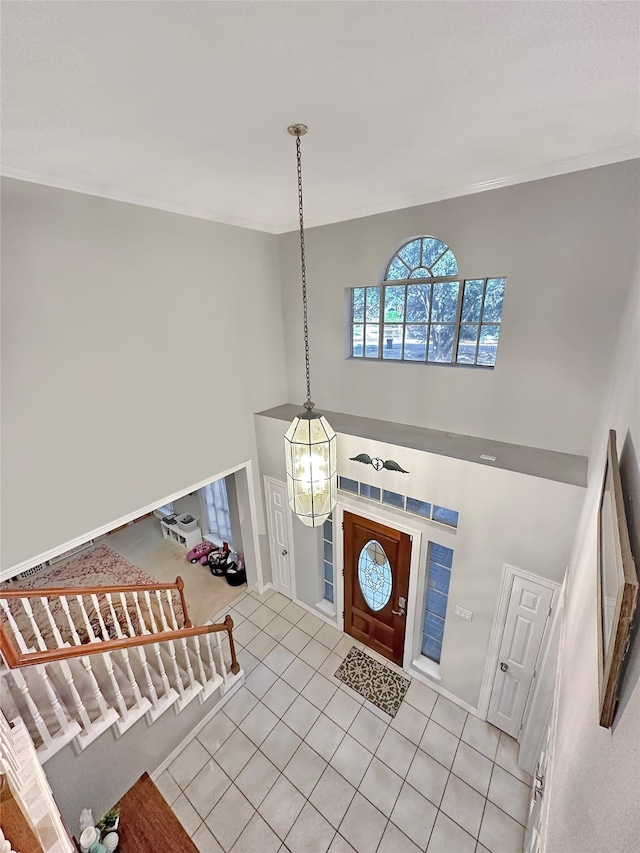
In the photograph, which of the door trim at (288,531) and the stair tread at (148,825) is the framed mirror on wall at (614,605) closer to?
the stair tread at (148,825)

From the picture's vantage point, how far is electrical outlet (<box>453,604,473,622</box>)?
135 inches

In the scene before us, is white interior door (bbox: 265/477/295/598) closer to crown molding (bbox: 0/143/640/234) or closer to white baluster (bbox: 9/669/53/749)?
white baluster (bbox: 9/669/53/749)

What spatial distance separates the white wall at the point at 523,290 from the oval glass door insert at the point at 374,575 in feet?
4.97

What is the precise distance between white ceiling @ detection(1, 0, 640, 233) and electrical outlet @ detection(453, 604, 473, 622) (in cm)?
367

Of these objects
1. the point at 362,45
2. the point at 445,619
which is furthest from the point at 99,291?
the point at 445,619

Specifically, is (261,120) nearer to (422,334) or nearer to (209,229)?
(209,229)

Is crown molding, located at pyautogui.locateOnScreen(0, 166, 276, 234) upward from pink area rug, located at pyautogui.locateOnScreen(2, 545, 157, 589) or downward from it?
upward

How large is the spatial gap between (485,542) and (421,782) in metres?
2.18

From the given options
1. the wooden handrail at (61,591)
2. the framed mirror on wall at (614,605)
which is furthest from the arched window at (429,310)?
the wooden handrail at (61,591)

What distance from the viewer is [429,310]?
362cm

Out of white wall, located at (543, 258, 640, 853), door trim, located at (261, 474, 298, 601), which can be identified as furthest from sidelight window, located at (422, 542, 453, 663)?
door trim, located at (261, 474, 298, 601)

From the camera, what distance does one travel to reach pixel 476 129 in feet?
6.86

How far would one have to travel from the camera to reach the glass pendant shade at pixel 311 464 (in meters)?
2.34

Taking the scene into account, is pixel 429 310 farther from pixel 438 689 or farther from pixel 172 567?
pixel 172 567
